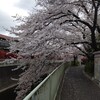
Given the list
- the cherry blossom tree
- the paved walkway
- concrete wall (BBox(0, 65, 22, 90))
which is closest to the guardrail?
the paved walkway

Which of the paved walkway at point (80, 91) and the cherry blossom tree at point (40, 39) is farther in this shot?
the cherry blossom tree at point (40, 39)

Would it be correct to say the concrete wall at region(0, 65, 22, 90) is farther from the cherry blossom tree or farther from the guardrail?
the guardrail

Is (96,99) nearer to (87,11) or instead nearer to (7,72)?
(87,11)

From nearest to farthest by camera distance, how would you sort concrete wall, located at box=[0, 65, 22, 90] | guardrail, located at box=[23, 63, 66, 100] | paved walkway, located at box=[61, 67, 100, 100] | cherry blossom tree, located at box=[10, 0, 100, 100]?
guardrail, located at box=[23, 63, 66, 100]
paved walkway, located at box=[61, 67, 100, 100]
cherry blossom tree, located at box=[10, 0, 100, 100]
concrete wall, located at box=[0, 65, 22, 90]

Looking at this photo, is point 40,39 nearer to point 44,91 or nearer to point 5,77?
point 5,77

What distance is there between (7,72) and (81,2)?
36.1ft

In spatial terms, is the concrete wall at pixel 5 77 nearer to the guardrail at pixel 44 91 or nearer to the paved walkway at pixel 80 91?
the paved walkway at pixel 80 91

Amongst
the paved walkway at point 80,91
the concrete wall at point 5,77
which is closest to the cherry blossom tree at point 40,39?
the paved walkway at point 80,91

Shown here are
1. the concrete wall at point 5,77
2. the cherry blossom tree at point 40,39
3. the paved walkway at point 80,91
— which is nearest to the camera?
the paved walkway at point 80,91

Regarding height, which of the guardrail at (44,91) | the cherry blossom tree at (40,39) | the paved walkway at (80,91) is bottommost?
the paved walkway at (80,91)

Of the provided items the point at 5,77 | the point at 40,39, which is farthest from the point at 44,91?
the point at 5,77

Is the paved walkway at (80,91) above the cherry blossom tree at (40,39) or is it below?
below

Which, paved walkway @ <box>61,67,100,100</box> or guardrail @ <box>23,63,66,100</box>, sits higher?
guardrail @ <box>23,63,66,100</box>

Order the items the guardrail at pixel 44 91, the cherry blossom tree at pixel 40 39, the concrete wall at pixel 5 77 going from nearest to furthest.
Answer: the guardrail at pixel 44 91, the cherry blossom tree at pixel 40 39, the concrete wall at pixel 5 77
